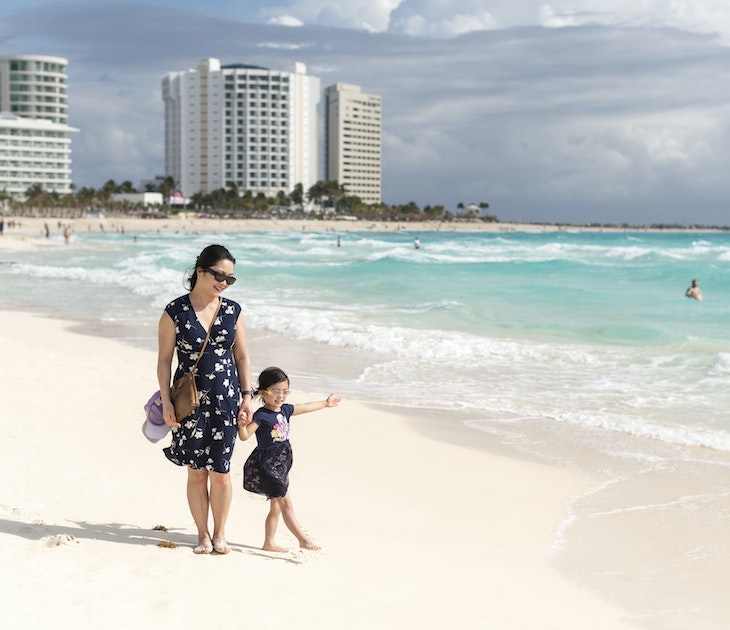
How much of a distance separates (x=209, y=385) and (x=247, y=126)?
18340 cm

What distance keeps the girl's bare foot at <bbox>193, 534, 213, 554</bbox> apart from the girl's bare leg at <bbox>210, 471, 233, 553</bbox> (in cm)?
3

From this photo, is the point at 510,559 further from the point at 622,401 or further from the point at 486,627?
the point at 622,401

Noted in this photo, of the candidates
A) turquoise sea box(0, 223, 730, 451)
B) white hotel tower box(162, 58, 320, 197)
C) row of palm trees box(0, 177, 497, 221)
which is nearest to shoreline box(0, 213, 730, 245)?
row of palm trees box(0, 177, 497, 221)

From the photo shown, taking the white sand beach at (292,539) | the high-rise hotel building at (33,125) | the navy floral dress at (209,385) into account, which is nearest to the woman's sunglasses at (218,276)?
the navy floral dress at (209,385)

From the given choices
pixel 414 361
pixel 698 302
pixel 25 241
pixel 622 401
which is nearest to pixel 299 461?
pixel 622 401

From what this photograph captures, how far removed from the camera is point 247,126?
182 meters

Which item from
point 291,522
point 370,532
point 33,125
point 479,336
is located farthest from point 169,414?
point 33,125

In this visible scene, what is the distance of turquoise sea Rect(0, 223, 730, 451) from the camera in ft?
34.3

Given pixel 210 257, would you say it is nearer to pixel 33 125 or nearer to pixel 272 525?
pixel 272 525

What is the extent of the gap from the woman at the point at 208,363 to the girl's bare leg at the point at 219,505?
0.31 ft

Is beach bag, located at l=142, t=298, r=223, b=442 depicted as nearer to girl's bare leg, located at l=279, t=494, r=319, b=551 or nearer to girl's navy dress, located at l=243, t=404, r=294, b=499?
girl's navy dress, located at l=243, t=404, r=294, b=499

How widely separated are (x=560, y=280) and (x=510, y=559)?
32.4 m

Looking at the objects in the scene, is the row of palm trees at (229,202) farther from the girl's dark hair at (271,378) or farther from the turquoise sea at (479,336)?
the girl's dark hair at (271,378)

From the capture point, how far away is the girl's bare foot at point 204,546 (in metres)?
4.53
